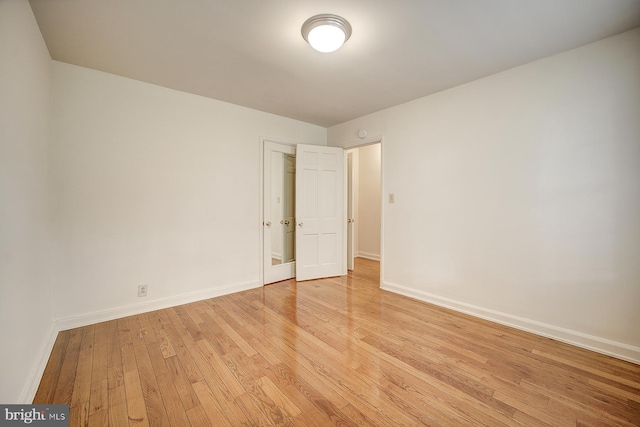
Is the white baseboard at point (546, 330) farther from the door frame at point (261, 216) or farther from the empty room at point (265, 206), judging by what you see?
the door frame at point (261, 216)

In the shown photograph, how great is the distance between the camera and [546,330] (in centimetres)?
238

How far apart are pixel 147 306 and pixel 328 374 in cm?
226

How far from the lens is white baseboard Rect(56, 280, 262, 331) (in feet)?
8.21

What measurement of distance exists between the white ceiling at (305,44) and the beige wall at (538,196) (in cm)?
30

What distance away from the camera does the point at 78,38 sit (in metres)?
2.12

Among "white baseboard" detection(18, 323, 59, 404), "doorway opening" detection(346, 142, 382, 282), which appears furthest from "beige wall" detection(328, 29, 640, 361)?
"white baseboard" detection(18, 323, 59, 404)

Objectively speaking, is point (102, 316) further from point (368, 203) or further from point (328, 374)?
point (368, 203)

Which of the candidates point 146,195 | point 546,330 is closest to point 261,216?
point 146,195

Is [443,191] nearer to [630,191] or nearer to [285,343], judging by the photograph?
[630,191]

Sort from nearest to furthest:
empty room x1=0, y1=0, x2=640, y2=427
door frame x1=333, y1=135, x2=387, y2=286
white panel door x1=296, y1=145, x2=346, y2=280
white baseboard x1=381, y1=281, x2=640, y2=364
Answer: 1. empty room x1=0, y1=0, x2=640, y2=427
2. white baseboard x1=381, y1=281, x2=640, y2=364
3. door frame x1=333, y1=135, x2=387, y2=286
4. white panel door x1=296, y1=145, x2=346, y2=280

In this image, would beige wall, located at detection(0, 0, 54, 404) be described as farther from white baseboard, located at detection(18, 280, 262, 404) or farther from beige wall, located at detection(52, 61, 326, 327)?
beige wall, located at detection(52, 61, 326, 327)

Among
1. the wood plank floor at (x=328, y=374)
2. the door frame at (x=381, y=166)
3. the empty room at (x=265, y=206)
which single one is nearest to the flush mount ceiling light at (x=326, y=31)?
the empty room at (x=265, y=206)

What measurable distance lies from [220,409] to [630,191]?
133 inches

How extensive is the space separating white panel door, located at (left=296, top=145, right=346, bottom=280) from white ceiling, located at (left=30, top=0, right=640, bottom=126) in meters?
1.30
